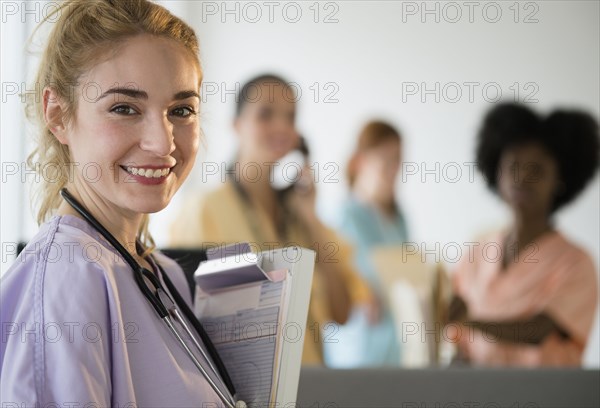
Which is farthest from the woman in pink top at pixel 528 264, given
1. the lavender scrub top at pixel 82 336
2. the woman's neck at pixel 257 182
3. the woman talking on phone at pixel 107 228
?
the lavender scrub top at pixel 82 336

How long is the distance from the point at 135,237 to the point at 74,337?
309 mm

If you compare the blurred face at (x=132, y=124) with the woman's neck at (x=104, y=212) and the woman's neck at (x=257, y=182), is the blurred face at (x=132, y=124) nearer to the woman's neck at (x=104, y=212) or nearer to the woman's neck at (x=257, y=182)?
the woman's neck at (x=104, y=212)

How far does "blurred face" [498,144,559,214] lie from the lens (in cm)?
350

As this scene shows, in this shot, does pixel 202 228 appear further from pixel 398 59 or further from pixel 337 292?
pixel 398 59

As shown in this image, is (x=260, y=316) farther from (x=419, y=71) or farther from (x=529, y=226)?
(x=419, y=71)

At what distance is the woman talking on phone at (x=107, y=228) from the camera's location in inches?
34.1

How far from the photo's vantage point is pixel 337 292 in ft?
11.1

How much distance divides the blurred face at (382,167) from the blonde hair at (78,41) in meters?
2.44

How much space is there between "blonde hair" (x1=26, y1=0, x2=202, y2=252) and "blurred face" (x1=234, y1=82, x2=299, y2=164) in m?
2.09

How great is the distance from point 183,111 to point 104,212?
0.16 meters

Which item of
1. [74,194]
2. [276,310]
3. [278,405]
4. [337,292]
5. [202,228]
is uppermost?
[74,194]

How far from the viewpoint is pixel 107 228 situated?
1.08 metres

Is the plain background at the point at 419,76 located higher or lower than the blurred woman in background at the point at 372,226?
higher

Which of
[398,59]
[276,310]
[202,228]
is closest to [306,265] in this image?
[276,310]
